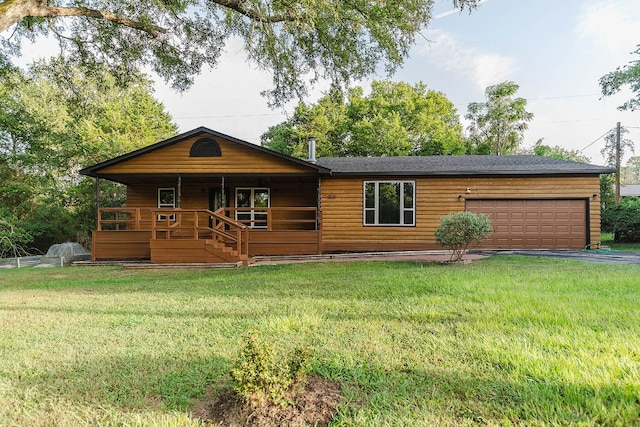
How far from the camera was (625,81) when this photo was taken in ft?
59.8

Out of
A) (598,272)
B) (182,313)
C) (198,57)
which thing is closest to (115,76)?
(198,57)

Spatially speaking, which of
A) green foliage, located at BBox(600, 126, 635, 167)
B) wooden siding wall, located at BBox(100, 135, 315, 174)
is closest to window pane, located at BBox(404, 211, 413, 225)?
wooden siding wall, located at BBox(100, 135, 315, 174)

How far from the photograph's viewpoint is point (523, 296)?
448 centimetres

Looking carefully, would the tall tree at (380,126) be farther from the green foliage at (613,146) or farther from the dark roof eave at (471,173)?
the dark roof eave at (471,173)

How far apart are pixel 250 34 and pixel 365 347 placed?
25.4 ft

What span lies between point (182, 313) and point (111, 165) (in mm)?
9520

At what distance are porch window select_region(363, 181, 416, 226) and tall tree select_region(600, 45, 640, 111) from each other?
1615 cm

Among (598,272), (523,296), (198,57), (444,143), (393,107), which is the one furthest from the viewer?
(393,107)

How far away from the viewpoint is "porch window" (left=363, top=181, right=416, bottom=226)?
1194cm

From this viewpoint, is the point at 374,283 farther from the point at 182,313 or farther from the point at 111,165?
the point at 111,165

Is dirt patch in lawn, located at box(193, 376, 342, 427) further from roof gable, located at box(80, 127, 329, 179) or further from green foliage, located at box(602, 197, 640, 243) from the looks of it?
green foliage, located at box(602, 197, 640, 243)

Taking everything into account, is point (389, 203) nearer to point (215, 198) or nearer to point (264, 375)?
point (215, 198)

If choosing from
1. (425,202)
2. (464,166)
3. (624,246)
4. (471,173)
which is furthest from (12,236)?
(624,246)

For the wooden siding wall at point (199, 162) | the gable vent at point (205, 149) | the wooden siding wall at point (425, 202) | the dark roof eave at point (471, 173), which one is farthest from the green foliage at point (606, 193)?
the gable vent at point (205, 149)
